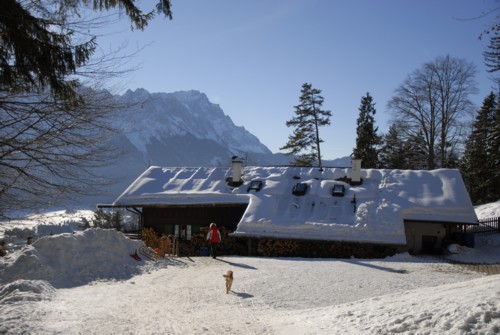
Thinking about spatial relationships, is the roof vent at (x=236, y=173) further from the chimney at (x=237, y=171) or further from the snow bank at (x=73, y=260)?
the snow bank at (x=73, y=260)

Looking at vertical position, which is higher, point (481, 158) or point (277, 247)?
point (481, 158)

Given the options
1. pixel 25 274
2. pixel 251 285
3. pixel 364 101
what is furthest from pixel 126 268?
pixel 364 101

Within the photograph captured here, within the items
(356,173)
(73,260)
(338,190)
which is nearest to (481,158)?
(356,173)

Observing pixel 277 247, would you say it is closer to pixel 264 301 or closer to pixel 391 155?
pixel 264 301

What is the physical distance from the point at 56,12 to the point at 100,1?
0.70m

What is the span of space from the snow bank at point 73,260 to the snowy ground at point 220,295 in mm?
34

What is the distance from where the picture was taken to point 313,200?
22938 millimetres

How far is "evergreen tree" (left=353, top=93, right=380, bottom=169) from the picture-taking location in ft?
131

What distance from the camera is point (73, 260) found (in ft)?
43.5

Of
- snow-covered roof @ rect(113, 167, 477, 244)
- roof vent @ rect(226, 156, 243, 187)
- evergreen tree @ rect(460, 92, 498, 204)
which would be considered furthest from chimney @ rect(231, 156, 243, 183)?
evergreen tree @ rect(460, 92, 498, 204)

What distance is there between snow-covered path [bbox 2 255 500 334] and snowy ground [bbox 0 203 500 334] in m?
0.02

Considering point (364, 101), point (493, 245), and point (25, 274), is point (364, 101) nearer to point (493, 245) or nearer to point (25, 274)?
point (493, 245)

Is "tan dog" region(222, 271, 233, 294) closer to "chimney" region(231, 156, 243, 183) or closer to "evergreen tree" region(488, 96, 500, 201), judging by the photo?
"chimney" region(231, 156, 243, 183)

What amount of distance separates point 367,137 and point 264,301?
106ft
